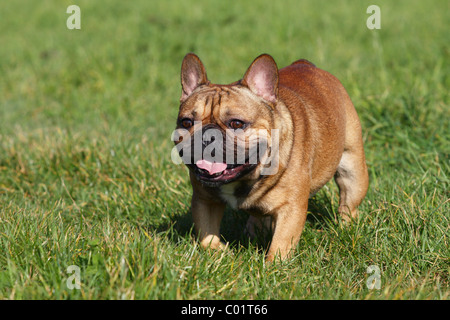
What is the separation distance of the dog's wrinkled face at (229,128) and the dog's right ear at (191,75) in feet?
0.56

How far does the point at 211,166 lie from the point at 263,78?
2.51ft

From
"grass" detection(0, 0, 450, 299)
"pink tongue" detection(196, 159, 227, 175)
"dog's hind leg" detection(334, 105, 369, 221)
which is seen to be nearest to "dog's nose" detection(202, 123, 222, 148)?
"pink tongue" detection(196, 159, 227, 175)

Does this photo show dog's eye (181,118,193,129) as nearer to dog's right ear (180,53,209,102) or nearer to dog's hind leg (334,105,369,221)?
dog's right ear (180,53,209,102)

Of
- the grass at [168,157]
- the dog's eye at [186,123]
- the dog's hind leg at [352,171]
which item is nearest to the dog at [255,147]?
the dog's eye at [186,123]

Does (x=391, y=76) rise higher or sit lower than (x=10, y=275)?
higher

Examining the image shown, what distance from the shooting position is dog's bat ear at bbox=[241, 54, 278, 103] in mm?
3871

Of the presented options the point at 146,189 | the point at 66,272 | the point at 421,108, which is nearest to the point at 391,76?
the point at 421,108

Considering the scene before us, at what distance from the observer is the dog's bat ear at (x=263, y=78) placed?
3871 millimetres

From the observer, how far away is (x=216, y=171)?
361 cm

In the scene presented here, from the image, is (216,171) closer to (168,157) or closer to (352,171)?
(352,171)

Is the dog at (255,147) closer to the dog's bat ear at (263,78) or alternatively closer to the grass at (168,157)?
the dog's bat ear at (263,78)

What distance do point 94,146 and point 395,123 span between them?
3156 millimetres

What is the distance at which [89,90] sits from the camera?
8.63 m

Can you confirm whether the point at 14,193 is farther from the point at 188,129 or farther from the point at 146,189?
the point at 188,129
